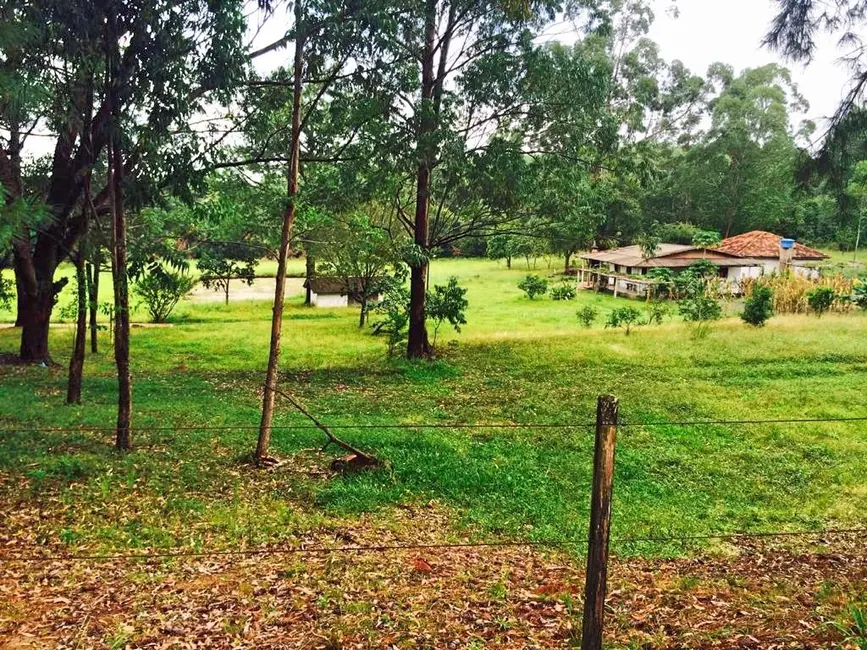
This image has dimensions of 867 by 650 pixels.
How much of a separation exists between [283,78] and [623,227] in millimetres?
36282

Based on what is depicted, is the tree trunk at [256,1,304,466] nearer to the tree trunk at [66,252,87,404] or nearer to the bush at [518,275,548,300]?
the tree trunk at [66,252,87,404]

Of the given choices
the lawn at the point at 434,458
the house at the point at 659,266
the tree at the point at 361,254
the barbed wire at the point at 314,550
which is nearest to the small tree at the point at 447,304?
the lawn at the point at 434,458

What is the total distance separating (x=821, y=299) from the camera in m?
21.6

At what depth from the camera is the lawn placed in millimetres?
5406

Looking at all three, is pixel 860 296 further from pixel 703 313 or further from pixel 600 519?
pixel 600 519

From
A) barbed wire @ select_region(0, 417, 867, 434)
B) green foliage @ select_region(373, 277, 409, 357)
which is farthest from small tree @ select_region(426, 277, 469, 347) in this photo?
barbed wire @ select_region(0, 417, 867, 434)

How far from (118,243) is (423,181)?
833 centimetres

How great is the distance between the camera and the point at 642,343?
17.1 meters

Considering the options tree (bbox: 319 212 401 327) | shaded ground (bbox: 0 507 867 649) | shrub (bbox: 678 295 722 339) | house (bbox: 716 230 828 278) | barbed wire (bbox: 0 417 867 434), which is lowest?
shaded ground (bbox: 0 507 867 649)

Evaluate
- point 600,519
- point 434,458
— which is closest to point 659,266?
point 434,458

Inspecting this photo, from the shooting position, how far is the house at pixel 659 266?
3447 cm

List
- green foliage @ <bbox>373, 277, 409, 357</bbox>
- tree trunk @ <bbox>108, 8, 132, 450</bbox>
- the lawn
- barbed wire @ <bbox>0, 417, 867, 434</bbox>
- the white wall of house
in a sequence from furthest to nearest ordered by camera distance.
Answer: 1. the white wall of house
2. green foliage @ <bbox>373, 277, 409, 357</bbox>
3. tree trunk @ <bbox>108, 8, 132, 450</bbox>
4. barbed wire @ <bbox>0, 417, 867, 434</bbox>
5. the lawn

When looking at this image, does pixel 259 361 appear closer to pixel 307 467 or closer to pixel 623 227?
pixel 307 467

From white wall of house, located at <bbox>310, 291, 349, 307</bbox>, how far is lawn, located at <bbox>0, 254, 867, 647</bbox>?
1188 cm
